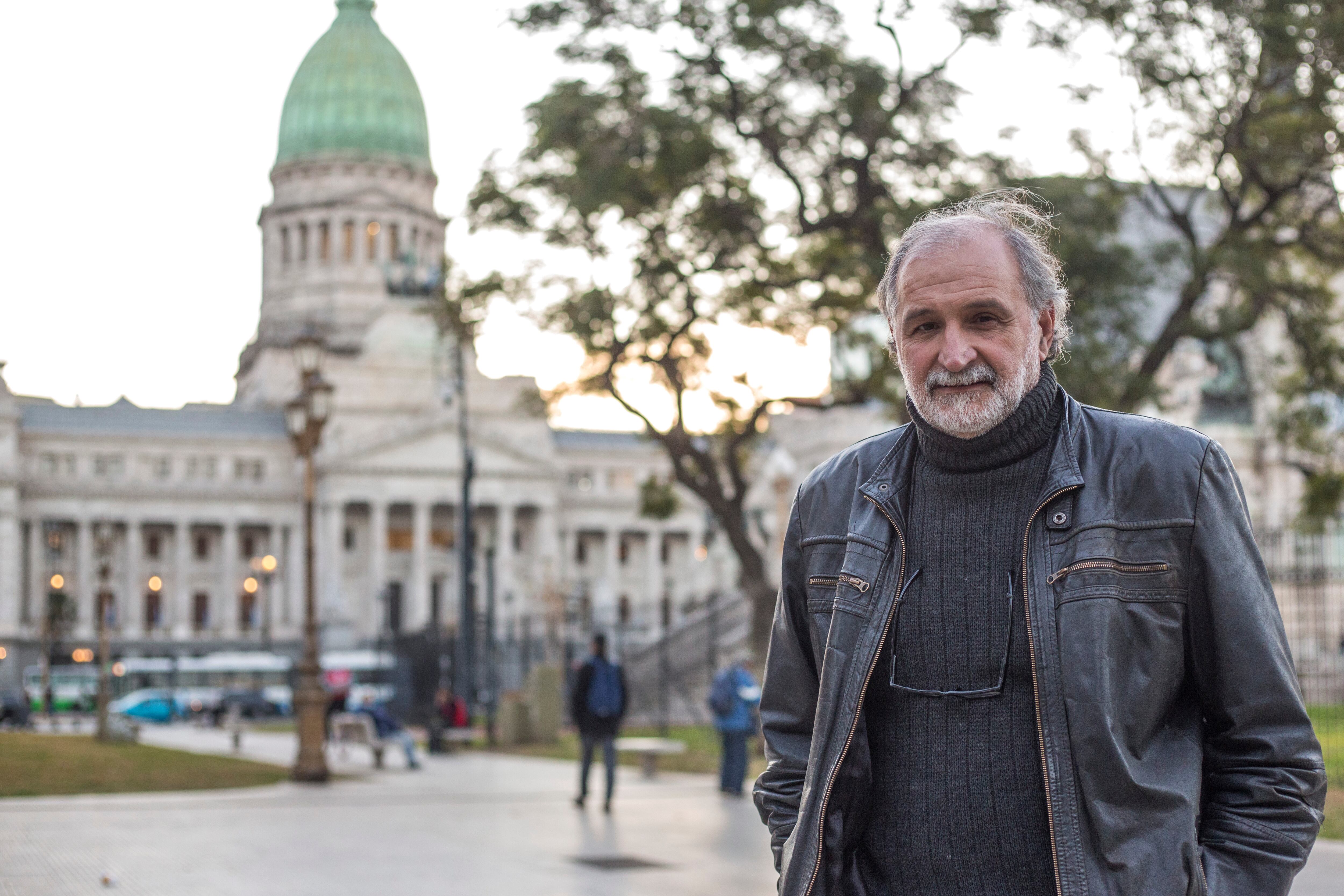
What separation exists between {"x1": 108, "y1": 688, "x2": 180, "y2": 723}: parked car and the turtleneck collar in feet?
202

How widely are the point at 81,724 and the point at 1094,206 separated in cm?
4455

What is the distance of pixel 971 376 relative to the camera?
3215 mm

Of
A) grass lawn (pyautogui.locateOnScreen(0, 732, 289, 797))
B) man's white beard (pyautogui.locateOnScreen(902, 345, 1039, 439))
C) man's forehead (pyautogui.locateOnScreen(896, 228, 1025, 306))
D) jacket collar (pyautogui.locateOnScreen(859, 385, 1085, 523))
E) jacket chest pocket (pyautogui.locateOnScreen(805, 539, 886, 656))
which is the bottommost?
grass lawn (pyautogui.locateOnScreen(0, 732, 289, 797))

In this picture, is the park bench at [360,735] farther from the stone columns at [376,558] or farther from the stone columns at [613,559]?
the stone columns at [613,559]

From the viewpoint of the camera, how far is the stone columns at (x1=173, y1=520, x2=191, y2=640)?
330 ft

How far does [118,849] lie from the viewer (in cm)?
1367

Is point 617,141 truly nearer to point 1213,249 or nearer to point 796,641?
point 1213,249

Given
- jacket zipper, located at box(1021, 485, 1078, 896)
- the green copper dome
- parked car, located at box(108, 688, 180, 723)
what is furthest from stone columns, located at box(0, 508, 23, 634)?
jacket zipper, located at box(1021, 485, 1078, 896)

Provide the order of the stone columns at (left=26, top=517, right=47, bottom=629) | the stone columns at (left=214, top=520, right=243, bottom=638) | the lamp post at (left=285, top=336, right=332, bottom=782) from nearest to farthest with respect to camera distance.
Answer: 1. the lamp post at (left=285, top=336, right=332, bottom=782)
2. the stone columns at (left=26, top=517, right=47, bottom=629)
3. the stone columns at (left=214, top=520, right=243, bottom=638)

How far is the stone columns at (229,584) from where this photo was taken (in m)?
101

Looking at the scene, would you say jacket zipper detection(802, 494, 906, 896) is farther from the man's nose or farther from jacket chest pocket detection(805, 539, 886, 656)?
the man's nose

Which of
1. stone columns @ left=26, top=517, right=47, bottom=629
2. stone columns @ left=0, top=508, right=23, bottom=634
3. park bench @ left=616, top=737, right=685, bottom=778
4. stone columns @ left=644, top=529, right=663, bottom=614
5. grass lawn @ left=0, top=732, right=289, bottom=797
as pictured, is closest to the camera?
grass lawn @ left=0, top=732, right=289, bottom=797

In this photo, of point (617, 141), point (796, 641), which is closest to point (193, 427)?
point (617, 141)

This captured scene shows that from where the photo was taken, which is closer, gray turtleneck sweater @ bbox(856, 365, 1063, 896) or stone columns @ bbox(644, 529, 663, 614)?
gray turtleneck sweater @ bbox(856, 365, 1063, 896)
